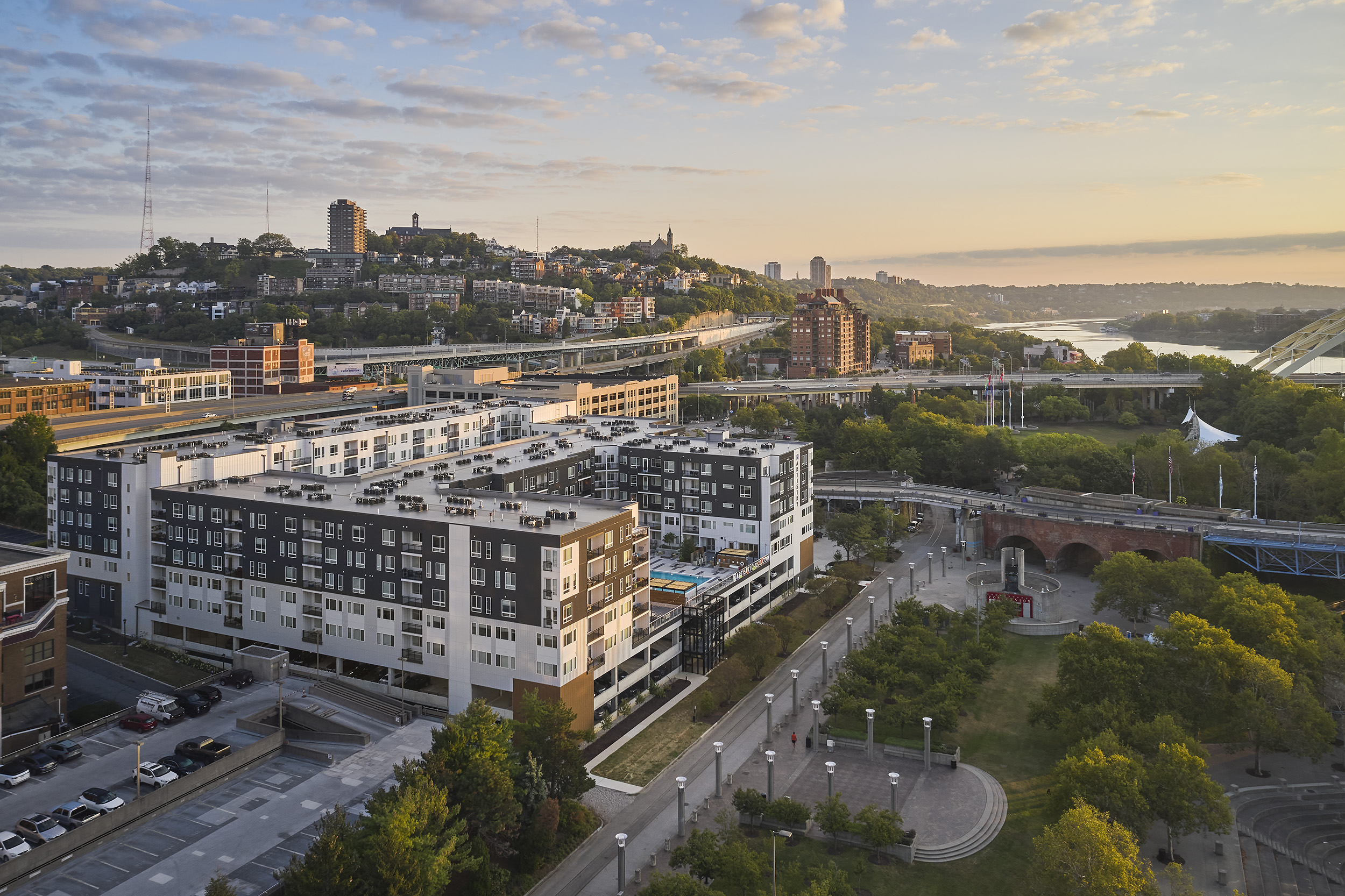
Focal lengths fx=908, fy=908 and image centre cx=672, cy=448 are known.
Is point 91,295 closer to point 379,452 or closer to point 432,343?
point 432,343

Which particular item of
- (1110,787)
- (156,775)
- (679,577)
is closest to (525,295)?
(679,577)

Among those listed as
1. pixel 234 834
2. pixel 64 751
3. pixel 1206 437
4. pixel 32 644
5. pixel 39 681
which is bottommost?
pixel 234 834

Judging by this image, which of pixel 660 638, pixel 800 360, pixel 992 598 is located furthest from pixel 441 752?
pixel 800 360

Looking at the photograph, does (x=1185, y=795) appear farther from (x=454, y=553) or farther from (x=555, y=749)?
(x=454, y=553)

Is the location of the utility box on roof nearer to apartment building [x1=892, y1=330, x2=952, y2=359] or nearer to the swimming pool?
the swimming pool

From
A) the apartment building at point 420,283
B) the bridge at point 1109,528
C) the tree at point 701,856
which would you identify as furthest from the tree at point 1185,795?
the apartment building at point 420,283

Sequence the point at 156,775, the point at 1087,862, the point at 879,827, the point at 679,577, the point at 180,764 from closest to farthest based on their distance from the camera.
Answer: the point at 1087,862
the point at 879,827
the point at 156,775
the point at 180,764
the point at 679,577
